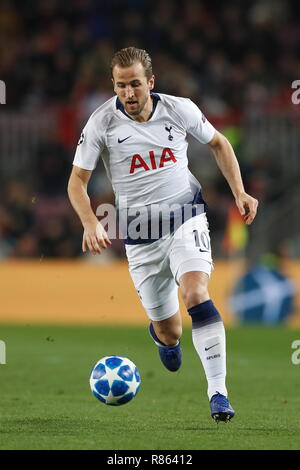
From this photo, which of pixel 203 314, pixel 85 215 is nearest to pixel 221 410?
pixel 203 314

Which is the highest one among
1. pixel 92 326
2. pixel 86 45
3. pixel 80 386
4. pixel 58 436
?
pixel 86 45

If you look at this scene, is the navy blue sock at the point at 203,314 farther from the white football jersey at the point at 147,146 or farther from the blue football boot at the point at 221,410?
the white football jersey at the point at 147,146

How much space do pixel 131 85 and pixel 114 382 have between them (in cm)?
→ 194

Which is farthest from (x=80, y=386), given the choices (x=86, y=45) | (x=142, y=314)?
(x=86, y=45)

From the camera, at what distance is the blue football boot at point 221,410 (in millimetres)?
6512

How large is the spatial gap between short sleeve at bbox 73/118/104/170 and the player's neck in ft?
0.97

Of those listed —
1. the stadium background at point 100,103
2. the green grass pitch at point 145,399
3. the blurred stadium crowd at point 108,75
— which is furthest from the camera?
the blurred stadium crowd at point 108,75

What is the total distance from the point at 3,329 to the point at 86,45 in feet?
21.3

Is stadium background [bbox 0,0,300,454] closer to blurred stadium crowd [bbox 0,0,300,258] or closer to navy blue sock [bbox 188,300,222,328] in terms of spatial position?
blurred stadium crowd [bbox 0,0,300,258]

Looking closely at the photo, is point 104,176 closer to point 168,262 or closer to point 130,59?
point 168,262

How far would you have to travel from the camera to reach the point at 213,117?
18.0 metres

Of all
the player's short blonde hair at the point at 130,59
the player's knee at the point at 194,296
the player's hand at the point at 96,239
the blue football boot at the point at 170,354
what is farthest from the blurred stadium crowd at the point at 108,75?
the player's hand at the point at 96,239

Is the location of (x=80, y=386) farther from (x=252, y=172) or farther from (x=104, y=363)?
(x=252, y=172)

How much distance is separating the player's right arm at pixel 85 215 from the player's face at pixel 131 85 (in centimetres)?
55
